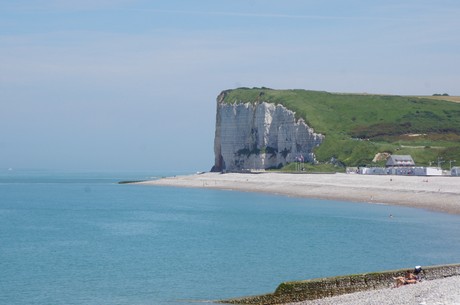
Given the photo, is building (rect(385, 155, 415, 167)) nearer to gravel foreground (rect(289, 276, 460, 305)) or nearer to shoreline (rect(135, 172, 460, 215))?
shoreline (rect(135, 172, 460, 215))

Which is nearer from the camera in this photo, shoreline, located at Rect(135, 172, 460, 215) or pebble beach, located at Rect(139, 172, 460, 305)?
pebble beach, located at Rect(139, 172, 460, 305)

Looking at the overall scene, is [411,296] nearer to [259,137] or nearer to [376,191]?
[376,191]

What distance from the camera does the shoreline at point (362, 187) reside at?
2638 inches

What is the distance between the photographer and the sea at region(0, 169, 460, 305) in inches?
1161

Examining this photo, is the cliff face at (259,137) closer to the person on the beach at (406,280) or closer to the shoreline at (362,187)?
the shoreline at (362,187)

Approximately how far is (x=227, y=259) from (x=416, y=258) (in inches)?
320

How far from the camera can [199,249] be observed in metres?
41.3

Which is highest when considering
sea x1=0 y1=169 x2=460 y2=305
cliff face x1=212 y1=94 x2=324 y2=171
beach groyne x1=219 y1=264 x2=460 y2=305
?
cliff face x1=212 y1=94 x2=324 y2=171

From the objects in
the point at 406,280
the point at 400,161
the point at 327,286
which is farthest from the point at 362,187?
the point at 406,280

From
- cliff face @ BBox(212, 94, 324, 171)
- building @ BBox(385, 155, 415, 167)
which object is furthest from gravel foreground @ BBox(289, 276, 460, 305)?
cliff face @ BBox(212, 94, 324, 171)

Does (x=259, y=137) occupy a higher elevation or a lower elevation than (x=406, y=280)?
higher

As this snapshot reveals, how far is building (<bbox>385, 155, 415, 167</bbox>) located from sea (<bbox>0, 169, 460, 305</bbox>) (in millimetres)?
35866

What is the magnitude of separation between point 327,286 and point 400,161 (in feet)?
280


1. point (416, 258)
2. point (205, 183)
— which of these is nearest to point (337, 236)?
point (416, 258)
